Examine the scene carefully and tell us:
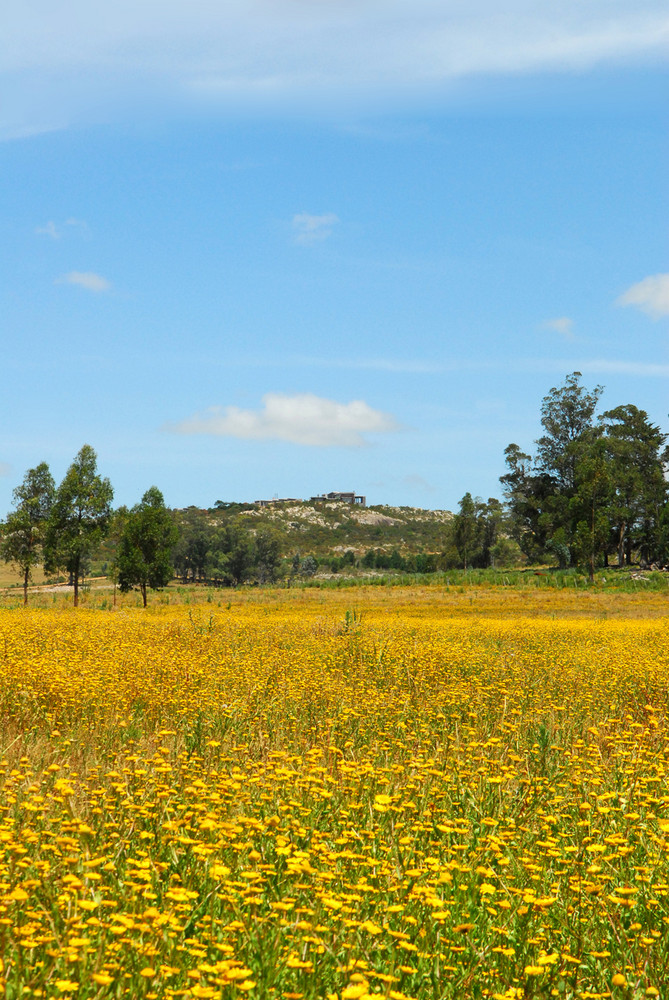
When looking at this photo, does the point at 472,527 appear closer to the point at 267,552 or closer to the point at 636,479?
the point at 636,479

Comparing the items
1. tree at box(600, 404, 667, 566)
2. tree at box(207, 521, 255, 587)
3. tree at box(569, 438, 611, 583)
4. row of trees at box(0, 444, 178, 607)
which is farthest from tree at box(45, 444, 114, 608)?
tree at box(207, 521, 255, 587)

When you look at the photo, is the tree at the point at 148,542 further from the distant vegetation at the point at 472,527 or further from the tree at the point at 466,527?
the tree at the point at 466,527

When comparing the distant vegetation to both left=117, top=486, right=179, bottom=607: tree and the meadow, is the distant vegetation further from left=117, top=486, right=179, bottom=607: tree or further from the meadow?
the meadow

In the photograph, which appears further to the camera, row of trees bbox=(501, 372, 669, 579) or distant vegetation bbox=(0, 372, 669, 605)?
row of trees bbox=(501, 372, 669, 579)

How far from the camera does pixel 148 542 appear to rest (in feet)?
138

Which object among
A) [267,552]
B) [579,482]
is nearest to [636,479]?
[579,482]

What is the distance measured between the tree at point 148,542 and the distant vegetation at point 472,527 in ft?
0.24

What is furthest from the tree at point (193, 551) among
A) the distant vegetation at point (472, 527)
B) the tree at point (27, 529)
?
the tree at point (27, 529)

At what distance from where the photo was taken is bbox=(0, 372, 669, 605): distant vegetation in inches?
1625

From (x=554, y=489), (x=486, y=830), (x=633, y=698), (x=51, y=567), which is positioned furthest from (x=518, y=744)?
(x=554, y=489)

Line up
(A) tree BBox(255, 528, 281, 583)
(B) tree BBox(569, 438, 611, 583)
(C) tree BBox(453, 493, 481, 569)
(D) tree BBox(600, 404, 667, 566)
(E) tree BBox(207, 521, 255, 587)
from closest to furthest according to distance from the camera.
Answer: (B) tree BBox(569, 438, 611, 583), (D) tree BBox(600, 404, 667, 566), (C) tree BBox(453, 493, 481, 569), (E) tree BBox(207, 521, 255, 587), (A) tree BBox(255, 528, 281, 583)

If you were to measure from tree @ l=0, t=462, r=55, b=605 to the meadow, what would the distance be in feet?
125

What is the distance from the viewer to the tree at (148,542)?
41.4m

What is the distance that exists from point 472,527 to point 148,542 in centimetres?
4613
